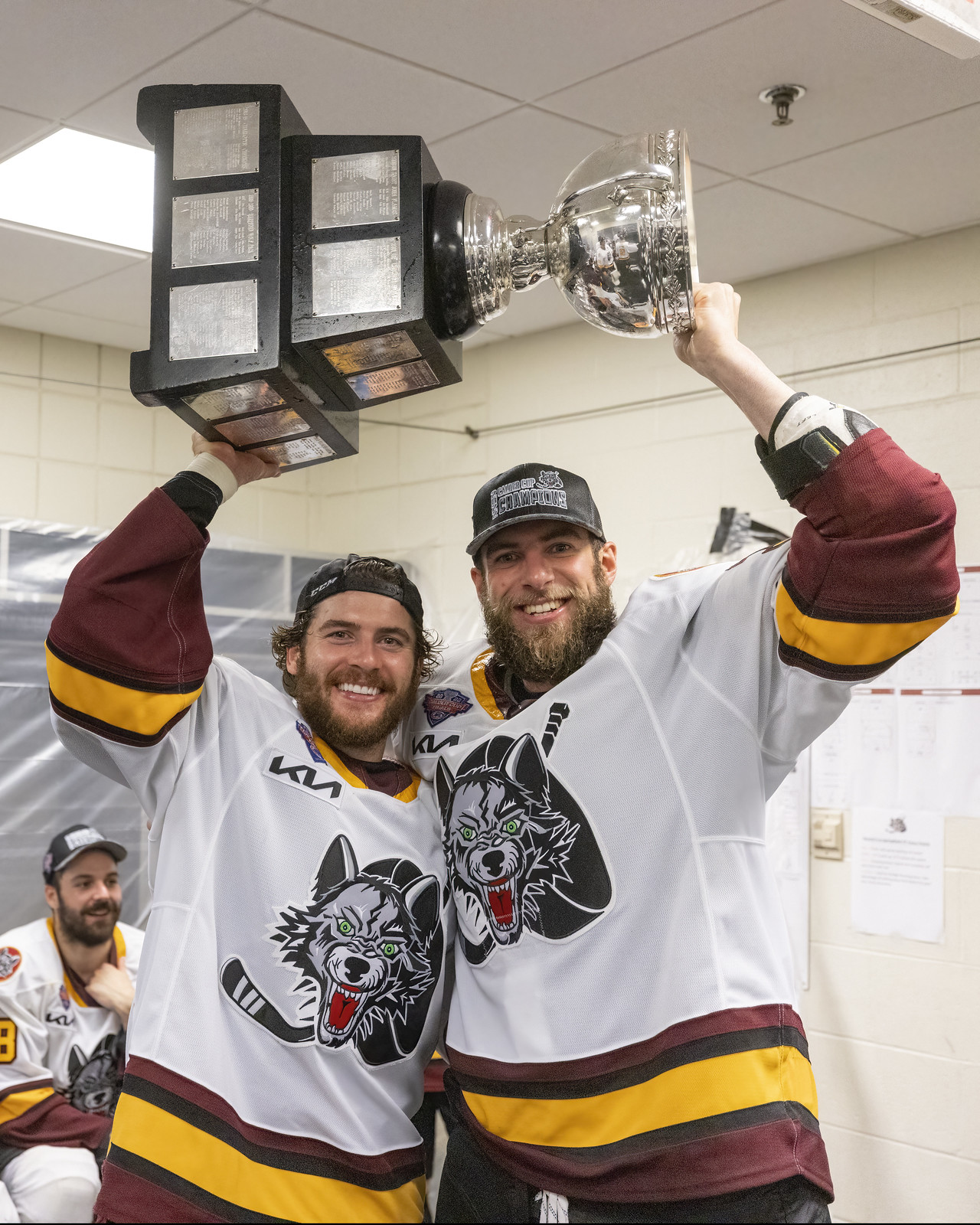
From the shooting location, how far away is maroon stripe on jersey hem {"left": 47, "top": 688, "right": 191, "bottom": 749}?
1.54 meters

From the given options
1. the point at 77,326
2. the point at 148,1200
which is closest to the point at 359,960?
the point at 148,1200

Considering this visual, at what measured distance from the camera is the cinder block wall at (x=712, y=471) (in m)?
2.73

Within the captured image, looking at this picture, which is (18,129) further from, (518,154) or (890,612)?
(890,612)

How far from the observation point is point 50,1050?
2898 mm

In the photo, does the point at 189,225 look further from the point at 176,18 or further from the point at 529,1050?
the point at 529,1050

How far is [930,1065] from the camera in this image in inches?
107

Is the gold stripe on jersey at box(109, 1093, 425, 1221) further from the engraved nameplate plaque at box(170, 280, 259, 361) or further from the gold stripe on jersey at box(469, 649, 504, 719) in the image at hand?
the engraved nameplate plaque at box(170, 280, 259, 361)

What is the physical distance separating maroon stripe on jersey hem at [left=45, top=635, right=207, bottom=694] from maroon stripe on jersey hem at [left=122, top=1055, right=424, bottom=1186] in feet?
1.58

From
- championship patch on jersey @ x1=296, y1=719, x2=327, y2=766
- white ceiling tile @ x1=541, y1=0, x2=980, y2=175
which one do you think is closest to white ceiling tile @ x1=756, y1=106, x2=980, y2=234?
white ceiling tile @ x1=541, y1=0, x2=980, y2=175

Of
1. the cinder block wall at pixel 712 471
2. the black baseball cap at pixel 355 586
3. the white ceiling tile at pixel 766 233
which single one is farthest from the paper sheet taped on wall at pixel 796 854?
the black baseball cap at pixel 355 586

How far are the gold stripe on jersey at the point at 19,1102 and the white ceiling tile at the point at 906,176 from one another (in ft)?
8.72

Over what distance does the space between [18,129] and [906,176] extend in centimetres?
183

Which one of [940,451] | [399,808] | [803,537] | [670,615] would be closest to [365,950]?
[399,808]

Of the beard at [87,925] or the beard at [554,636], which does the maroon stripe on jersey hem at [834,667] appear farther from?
the beard at [87,925]
